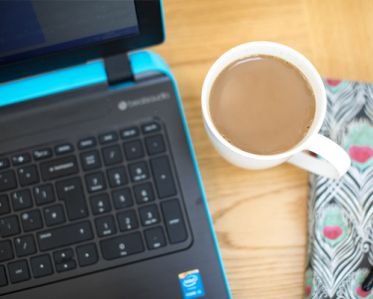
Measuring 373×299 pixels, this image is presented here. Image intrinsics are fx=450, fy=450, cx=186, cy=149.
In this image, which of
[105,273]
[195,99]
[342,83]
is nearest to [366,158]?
[342,83]

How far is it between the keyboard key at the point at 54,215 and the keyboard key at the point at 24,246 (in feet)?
0.08

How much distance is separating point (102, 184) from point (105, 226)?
0.04 meters

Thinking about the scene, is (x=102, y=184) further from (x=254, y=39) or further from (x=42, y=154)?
(x=254, y=39)

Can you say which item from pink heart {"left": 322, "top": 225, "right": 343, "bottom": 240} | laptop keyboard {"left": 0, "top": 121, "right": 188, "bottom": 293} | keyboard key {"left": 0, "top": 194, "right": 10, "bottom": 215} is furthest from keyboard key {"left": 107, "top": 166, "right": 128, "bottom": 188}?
pink heart {"left": 322, "top": 225, "right": 343, "bottom": 240}

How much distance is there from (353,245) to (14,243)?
0.34 m

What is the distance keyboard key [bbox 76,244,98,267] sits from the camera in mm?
434

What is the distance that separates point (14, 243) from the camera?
43 centimetres

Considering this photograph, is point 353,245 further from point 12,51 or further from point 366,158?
point 12,51

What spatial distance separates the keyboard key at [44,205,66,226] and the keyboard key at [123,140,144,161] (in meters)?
0.08

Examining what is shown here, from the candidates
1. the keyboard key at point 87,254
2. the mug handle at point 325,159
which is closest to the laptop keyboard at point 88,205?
the keyboard key at point 87,254

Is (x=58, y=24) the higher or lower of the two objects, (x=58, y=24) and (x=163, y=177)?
the higher

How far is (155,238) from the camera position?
0.44 m

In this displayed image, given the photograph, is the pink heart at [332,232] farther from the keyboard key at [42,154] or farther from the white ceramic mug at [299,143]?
the keyboard key at [42,154]

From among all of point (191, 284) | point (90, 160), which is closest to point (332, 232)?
point (191, 284)
